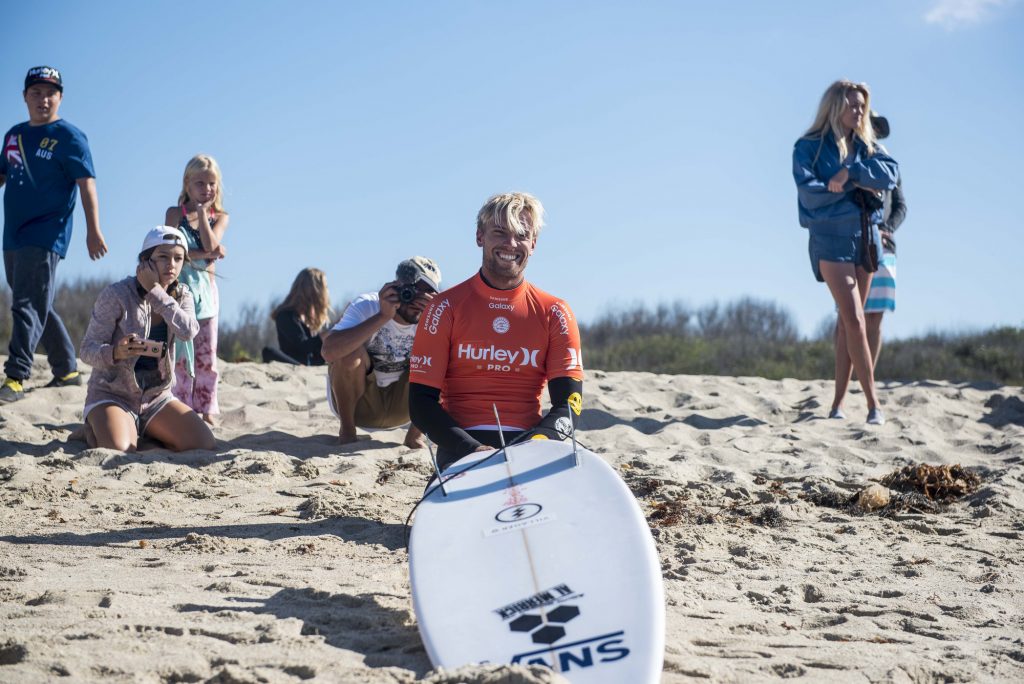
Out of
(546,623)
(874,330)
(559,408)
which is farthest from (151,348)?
(874,330)

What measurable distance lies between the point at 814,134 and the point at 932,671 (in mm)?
4289

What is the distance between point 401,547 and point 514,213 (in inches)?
51.4

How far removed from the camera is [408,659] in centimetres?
256

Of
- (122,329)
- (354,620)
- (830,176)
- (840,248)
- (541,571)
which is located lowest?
(354,620)

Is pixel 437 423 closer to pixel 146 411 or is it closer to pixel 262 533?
pixel 262 533

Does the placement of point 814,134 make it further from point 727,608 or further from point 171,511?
point 171,511

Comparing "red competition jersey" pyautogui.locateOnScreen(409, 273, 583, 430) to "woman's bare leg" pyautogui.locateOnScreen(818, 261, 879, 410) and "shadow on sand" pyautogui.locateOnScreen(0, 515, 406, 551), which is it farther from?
"woman's bare leg" pyautogui.locateOnScreen(818, 261, 879, 410)

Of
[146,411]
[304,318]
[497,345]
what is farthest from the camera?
[304,318]

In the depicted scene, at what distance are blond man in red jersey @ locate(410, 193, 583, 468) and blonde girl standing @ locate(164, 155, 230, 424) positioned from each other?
101 inches

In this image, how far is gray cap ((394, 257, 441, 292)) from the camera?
16.3 feet

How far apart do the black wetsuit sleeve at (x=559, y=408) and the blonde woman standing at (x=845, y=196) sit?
3.00 meters

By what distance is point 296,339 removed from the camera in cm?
821

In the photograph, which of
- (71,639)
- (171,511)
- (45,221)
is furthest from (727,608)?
(45,221)

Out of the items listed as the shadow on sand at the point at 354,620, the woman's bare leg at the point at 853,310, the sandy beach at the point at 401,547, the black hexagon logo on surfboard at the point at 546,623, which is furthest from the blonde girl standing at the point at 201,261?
the black hexagon logo on surfboard at the point at 546,623
